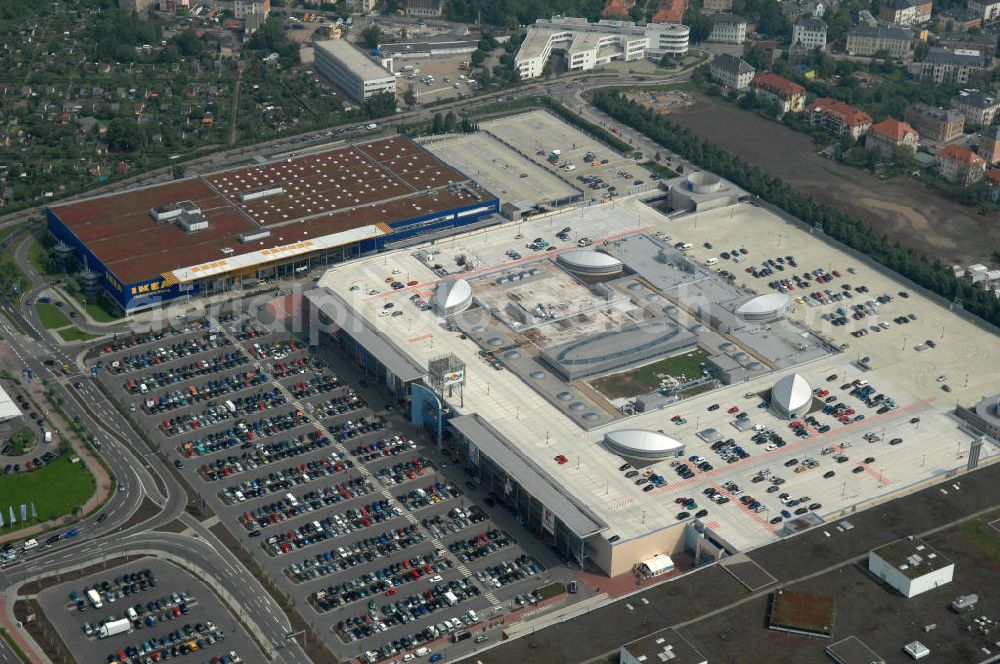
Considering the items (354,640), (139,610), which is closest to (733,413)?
(354,640)

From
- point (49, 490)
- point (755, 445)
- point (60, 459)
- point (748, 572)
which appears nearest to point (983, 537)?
point (748, 572)

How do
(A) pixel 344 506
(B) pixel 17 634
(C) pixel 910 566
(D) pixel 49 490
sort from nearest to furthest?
(C) pixel 910 566 < (B) pixel 17 634 < (A) pixel 344 506 < (D) pixel 49 490

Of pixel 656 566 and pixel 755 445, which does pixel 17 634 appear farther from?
pixel 755 445

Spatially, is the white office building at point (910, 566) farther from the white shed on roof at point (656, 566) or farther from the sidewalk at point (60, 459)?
the sidewalk at point (60, 459)

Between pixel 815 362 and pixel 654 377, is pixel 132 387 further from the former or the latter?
pixel 815 362

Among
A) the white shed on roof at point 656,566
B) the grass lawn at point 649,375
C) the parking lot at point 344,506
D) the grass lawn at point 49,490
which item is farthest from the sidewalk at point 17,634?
the grass lawn at point 649,375

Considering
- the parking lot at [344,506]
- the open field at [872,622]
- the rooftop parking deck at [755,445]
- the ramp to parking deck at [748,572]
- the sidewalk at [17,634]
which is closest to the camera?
the open field at [872,622]

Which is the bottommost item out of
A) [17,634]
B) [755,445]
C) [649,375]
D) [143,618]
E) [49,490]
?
[143,618]

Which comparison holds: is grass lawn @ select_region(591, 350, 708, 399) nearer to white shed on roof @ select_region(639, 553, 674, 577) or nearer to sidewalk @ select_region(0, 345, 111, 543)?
white shed on roof @ select_region(639, 553, 674, 577)
